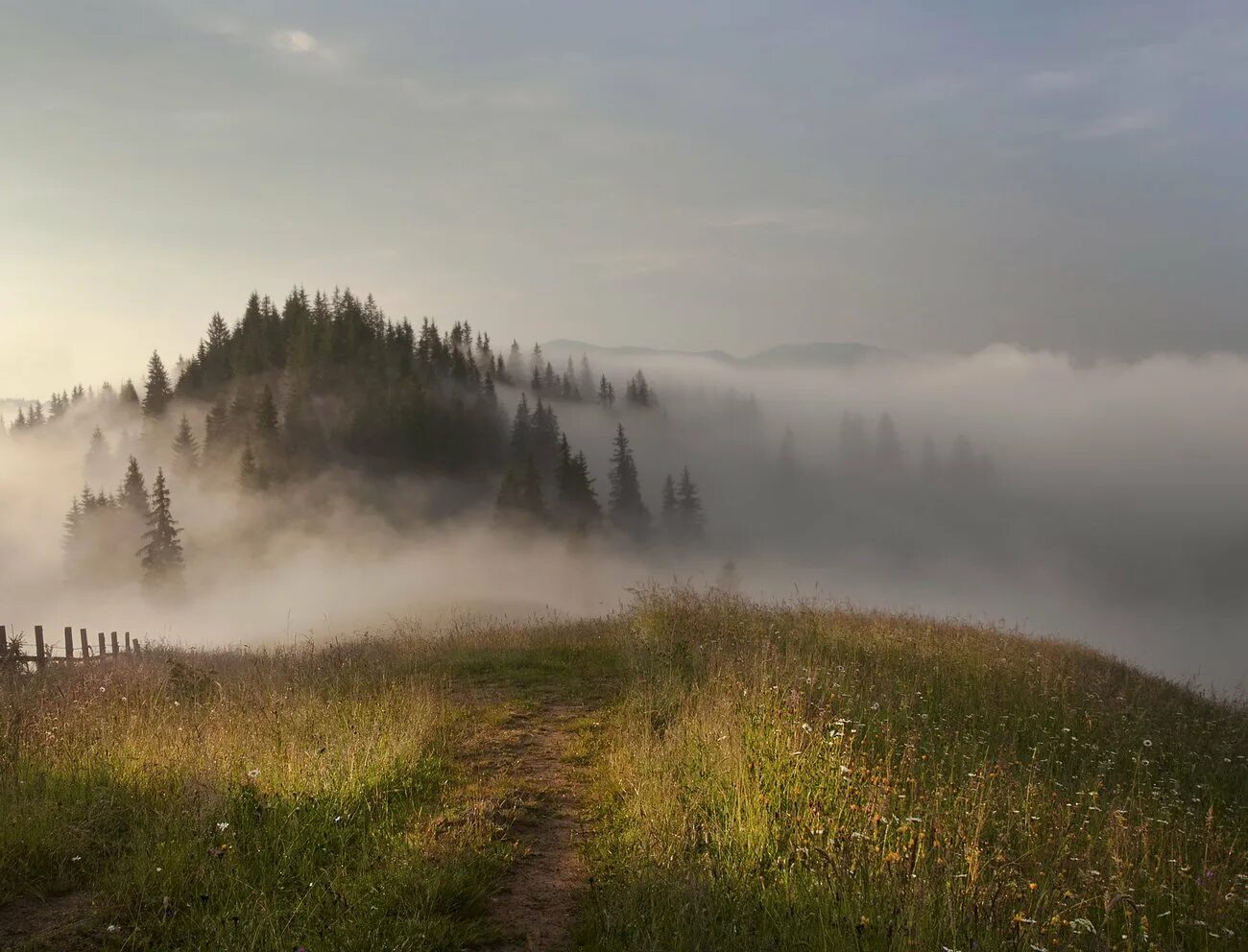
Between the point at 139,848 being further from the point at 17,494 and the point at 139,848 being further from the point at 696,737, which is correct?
the point at 17,494

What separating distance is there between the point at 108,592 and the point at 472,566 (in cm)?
4342

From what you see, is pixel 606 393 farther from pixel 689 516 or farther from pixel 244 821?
pixel 244 821

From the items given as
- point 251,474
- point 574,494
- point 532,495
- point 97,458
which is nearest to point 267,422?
point 251,474

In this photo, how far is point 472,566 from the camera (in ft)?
313

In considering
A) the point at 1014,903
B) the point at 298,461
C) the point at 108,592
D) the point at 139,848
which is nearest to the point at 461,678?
the point at 139,848

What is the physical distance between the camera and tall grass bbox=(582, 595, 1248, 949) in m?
4.32

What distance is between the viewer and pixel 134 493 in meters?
92.9

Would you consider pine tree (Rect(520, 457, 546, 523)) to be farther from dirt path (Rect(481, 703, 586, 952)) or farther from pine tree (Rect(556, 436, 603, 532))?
dirt path (Rect(481, 703, 586, 952))

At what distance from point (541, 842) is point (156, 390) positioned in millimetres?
124174

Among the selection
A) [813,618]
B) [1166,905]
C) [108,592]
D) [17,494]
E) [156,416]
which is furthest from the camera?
[17,494]

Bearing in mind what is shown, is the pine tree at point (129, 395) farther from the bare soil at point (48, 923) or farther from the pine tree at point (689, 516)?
the bare soil at point (48, 923)

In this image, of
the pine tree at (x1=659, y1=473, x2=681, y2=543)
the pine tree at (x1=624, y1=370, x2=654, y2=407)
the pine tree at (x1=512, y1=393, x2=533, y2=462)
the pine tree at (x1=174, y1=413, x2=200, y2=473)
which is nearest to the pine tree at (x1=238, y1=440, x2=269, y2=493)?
the pine tree at (x1=174, y1=413, x2=200, y2=473)

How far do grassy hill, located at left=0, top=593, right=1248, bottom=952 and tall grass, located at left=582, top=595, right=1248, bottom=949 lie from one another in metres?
0.03

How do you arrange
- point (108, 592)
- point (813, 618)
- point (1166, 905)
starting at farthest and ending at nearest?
point (108, 592) < point (813, 618) < point (1166, 905)
